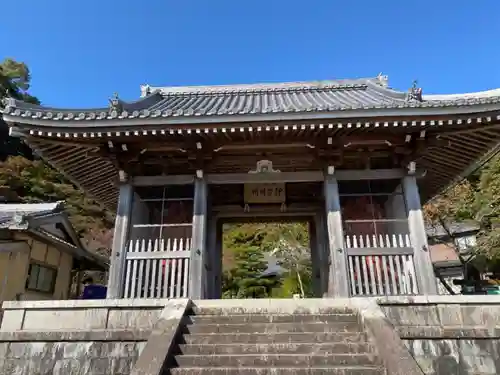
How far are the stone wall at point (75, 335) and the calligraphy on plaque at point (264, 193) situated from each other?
4073 millimetres

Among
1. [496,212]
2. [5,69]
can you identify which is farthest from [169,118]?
[5,69]

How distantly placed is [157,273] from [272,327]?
3.08 metres

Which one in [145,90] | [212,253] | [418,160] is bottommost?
[212,253]

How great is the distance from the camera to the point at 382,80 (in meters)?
12.4

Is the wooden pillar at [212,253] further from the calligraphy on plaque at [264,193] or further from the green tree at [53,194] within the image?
the green tree at [53,194]

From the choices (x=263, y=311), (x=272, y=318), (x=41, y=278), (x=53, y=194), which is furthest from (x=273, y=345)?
(x=53, y=194)

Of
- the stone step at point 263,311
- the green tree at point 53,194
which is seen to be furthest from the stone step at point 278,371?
the green tree at point 53,194

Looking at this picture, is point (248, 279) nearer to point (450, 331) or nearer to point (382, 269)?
point (382, 269)

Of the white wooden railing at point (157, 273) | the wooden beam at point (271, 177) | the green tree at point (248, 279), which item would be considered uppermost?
the wooden beam at point (271, 177)

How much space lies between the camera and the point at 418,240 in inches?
289

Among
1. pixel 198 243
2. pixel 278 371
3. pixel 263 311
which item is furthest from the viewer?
pixel 198 243

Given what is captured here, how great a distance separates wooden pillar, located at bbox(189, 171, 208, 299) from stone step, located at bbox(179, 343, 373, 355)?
7.16ft

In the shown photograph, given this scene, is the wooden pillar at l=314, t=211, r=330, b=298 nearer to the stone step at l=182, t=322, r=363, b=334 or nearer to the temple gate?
the temple gate

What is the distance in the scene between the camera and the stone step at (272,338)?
505 centimetres
